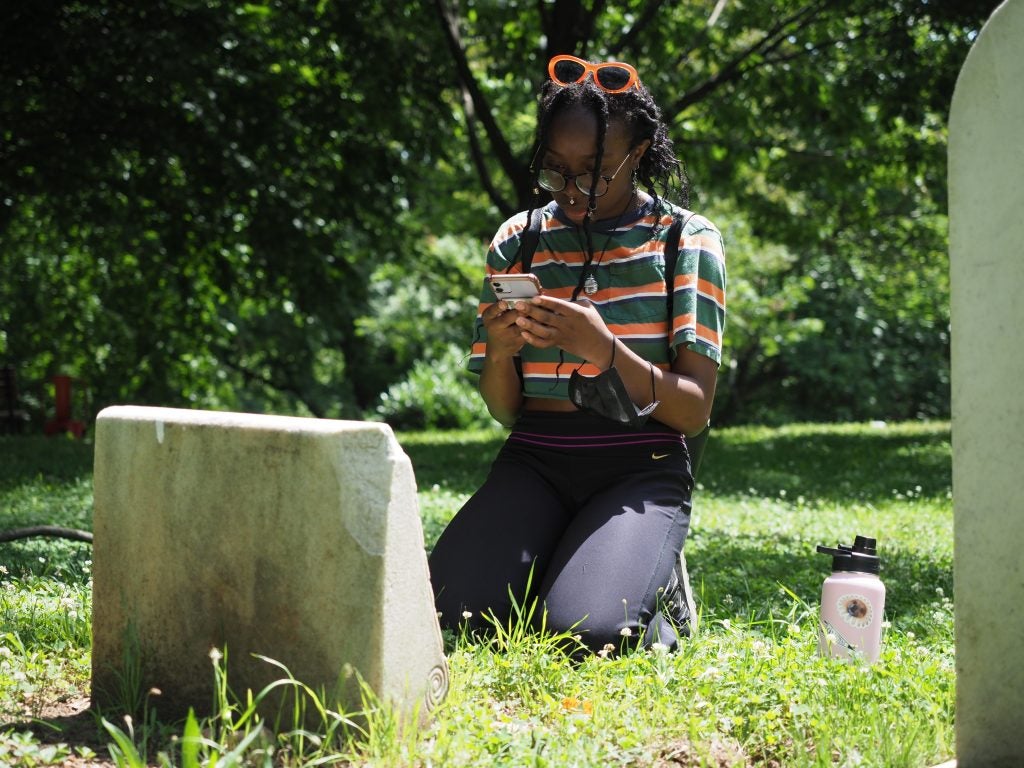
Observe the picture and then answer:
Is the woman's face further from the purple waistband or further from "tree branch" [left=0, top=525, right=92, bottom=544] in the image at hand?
"tree branch" [left=0, top=525, right=92, bottom=544]

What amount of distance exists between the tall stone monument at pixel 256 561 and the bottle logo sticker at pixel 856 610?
106cm

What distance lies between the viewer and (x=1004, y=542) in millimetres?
2203

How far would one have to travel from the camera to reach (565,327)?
3.15 meters

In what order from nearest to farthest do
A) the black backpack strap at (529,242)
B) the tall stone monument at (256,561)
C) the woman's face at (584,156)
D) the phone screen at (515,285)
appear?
the tall stone monument at (256,561) < the phone screen at (515,285) < the woman's face at (584,156) < the black backpack strap at (529,242)

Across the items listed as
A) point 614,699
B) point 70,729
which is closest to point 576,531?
point 614,699

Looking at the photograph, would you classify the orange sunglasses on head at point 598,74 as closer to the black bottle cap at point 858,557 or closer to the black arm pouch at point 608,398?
the black arm pouch at point 608,398

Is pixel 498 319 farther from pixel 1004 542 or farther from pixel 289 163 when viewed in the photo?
pixel 289 163

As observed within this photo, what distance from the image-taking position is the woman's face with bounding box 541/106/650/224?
3424 mm

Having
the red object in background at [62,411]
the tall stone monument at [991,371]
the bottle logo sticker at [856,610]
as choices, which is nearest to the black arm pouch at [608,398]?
the bottle logo sticker at [856,610]

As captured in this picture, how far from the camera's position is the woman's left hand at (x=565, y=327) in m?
3.13

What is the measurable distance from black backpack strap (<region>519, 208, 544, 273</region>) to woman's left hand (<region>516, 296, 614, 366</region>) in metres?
0.51

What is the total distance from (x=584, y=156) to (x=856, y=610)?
1.46 meters

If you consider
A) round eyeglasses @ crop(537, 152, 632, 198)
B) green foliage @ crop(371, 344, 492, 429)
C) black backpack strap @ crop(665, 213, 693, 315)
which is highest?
round eyeglasses @ crop(537, 152, 632, 198)

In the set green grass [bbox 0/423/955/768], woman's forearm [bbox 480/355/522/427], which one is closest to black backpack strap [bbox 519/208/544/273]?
woman's forearm [bbox 480/355/522/427]
